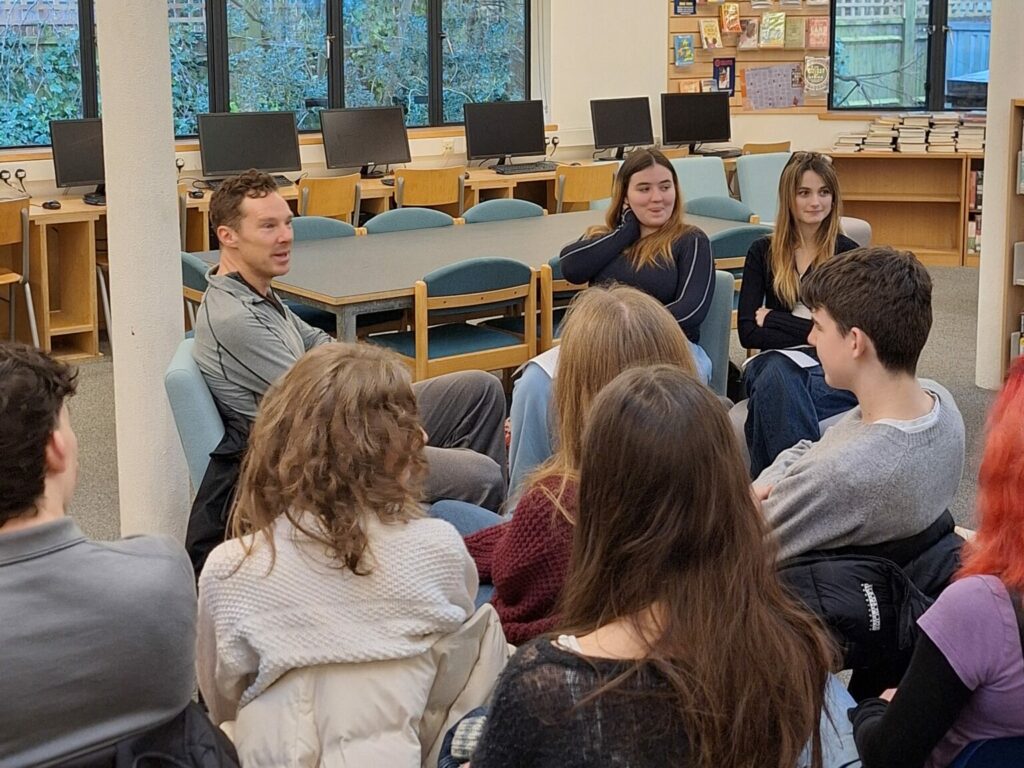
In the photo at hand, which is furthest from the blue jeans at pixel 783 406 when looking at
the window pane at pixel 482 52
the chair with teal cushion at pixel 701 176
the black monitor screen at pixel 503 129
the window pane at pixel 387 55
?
the window pane at pixel 482 52

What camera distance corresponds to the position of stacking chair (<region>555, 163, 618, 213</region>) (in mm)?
8422

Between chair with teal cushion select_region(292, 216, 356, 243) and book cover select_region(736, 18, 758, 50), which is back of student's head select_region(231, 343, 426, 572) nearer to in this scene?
chair with teal cushion select_region(292, 216, 356, 243)

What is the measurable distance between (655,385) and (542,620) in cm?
74

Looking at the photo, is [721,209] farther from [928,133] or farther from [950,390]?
[928,133]

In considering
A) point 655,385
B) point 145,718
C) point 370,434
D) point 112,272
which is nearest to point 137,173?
point 112,272

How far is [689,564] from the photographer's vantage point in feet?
4.78

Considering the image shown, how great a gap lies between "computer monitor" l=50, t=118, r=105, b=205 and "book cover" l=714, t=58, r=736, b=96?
14.8ft

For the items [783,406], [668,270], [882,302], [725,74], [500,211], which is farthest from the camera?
[725,74]

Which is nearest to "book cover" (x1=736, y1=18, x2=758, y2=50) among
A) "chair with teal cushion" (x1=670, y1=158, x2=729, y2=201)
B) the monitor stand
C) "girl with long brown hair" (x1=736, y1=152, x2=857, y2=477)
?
"chair with teal cushion" (x1=670, y1=158, x2=729, y2=201)

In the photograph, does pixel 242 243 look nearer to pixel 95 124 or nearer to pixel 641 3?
pixel 95 124

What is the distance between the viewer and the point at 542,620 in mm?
2117

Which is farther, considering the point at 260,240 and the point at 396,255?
the point at 396,255

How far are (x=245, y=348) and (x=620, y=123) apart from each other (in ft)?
20.3

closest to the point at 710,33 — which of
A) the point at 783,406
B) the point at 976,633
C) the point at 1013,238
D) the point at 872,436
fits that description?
the point at 1013,238
